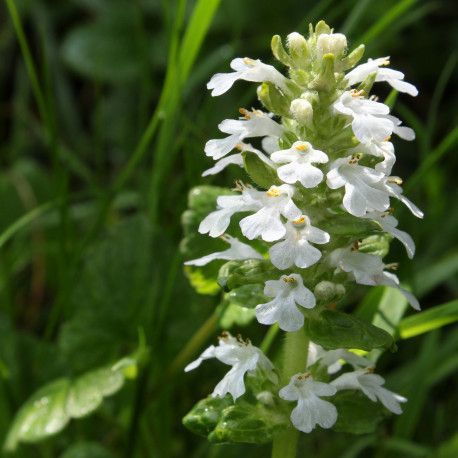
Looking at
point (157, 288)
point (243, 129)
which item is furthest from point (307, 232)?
point (157, 288)

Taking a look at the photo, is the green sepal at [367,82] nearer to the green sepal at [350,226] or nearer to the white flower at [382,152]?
the white flower at [382,152]

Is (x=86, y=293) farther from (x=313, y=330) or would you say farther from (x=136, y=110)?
(x=136, y=110)

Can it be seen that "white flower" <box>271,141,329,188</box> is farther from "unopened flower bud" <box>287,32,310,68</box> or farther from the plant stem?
the plant stem

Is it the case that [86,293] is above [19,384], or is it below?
above

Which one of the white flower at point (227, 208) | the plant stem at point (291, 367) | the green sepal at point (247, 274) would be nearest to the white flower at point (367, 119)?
the white flower at point (227, 208)

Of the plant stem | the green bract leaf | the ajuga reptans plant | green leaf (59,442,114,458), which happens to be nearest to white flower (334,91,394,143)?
the ajuga reptans plant

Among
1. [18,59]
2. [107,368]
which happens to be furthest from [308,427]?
[18,59]

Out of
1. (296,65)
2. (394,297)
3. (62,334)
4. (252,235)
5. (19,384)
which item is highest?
(296,65)
